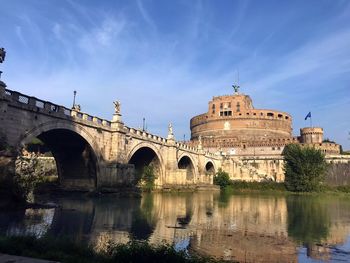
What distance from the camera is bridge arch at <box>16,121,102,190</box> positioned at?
35.8 metres

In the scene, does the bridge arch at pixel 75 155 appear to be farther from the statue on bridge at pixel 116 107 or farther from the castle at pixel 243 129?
the castle at pixel 243 129

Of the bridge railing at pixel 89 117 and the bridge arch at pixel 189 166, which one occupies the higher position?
the bridge railing at pixel 89 117

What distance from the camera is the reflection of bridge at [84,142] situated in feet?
90.5

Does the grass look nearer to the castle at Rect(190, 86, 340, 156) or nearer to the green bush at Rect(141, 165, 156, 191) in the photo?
the green bush at Rect(141, 165, 156, 191)

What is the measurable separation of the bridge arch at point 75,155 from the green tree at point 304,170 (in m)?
43.3

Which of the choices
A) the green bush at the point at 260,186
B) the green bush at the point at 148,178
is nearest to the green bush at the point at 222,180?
the green bush at the point at 260,186

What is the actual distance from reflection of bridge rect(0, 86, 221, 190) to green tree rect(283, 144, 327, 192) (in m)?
24.7

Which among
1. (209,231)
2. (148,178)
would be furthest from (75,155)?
(209,231)

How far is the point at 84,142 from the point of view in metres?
37.5

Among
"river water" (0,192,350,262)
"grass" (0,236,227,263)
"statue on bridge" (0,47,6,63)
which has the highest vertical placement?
"statue on bridge" (0,47,6,63)

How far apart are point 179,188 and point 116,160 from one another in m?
18.9

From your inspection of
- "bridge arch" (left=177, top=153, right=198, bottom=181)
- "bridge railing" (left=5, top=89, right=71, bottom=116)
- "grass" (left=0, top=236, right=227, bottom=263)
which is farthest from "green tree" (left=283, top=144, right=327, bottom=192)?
"grass" (left=0, top=236, right=227, bottom=263)

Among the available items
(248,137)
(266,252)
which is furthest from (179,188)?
(248,137)

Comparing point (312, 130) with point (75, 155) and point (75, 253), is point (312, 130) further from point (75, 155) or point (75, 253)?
point (75, 253)
